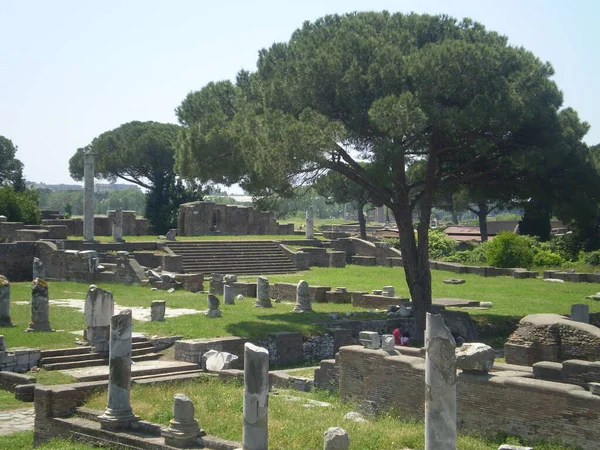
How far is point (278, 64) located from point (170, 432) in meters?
16.9

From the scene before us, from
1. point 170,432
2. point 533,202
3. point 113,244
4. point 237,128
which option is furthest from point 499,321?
point 113,244

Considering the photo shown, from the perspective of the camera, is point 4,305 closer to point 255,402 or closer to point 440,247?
point 255,402

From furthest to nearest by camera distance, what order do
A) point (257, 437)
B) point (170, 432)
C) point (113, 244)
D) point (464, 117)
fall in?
1. point (113, 244)
2. point (464, 117)
3. point (170, 432)
4. point (257, 437)

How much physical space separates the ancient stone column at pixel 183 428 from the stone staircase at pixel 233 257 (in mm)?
26343

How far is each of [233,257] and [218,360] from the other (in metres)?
23.0

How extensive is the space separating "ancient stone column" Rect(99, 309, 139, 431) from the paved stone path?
219cm

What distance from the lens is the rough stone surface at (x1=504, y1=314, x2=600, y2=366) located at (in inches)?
661

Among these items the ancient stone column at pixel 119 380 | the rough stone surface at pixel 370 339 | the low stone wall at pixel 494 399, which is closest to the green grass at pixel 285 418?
the low stone wall at pixel 494 399

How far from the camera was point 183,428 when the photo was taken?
42.4 feet

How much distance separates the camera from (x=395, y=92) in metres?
25.8

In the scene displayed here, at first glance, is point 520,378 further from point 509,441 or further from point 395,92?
point 395,92

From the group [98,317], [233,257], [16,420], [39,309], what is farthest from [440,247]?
[16,420]

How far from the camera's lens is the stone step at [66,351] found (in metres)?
19.8

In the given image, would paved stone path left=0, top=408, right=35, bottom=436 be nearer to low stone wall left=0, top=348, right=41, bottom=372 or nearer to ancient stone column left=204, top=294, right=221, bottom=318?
low stone wall left=0, top=348, right=41, bottom=372
